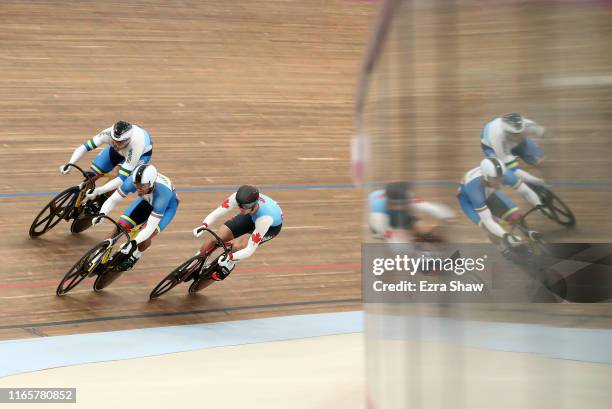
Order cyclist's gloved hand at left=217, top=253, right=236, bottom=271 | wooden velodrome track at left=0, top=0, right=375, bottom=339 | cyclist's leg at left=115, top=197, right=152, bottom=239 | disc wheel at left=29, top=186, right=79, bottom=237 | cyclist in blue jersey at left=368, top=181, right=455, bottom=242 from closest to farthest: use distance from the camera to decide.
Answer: cyclist in blue jersey at left=368, top=181, right=455, bottom=242 → cyclist's gloved hand at left=217, top=253, right=236, bottom=271 → cyclist's leg at left=115, top=197, right=152, bottom=239 → wooden velodrome track at left=0, top=0, right=375, bottom=339 → disc wheel at left=29, top=186, right=79, bottom=237

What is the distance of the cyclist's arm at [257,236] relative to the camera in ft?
17.9

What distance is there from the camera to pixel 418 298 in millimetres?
1525

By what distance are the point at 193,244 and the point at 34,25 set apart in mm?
5007

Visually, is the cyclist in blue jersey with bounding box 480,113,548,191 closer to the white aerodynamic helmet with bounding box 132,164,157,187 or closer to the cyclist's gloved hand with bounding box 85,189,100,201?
the white aerodynamic helmet with bounding box 132,164,157,187

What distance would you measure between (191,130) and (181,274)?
3.73m

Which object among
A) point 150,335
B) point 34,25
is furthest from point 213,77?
point 150,335

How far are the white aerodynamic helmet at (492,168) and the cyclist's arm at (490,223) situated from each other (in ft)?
0.14

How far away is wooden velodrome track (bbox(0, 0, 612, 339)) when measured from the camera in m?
5.90

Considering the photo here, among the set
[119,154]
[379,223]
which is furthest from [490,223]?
[119,154]

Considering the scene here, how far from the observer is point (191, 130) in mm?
9016

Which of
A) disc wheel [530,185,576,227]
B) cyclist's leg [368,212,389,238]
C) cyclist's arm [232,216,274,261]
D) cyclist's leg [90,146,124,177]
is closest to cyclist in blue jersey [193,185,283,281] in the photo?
cyclist's arm [232,216,274,261]

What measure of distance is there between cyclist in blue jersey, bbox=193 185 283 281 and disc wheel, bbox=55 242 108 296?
2.26 ft

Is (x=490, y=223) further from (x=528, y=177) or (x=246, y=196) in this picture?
(x=246, y=196)

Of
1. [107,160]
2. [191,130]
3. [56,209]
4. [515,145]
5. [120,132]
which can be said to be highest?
[191,130]
